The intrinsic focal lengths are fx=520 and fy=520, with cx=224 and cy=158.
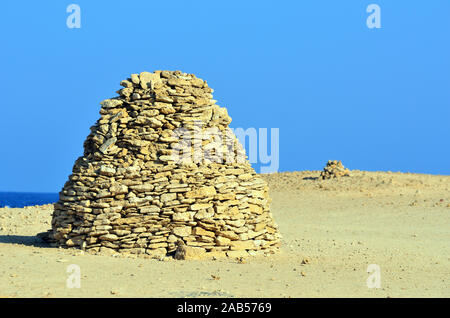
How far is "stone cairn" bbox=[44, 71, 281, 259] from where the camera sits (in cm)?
1194

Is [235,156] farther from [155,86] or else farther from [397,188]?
[397,188]

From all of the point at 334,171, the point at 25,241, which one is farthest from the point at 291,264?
the point at 334,171

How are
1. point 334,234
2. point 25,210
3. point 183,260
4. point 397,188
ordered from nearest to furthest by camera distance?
point 183,260, point 334,234, point 25,210, point 397,188

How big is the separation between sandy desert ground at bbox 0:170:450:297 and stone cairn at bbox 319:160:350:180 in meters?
7.37

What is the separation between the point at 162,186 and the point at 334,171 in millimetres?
22206

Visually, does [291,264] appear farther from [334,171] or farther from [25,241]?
[334,171]

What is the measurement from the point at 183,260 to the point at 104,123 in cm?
411

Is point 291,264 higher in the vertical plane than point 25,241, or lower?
lower

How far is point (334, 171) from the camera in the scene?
32625 millimetres

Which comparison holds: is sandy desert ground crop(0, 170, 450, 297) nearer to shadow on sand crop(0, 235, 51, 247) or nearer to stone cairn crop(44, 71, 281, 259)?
shadow on sand crop(0, 235, 51, 247)

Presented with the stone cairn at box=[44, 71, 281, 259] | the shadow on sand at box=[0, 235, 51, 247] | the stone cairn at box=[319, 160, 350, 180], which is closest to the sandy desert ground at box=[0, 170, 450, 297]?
the shadow on sand at box=[0, 235, 51, 247]

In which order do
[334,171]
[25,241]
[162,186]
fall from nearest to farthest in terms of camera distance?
1. [162,186]
2. [25,241]
3. [334,171]
